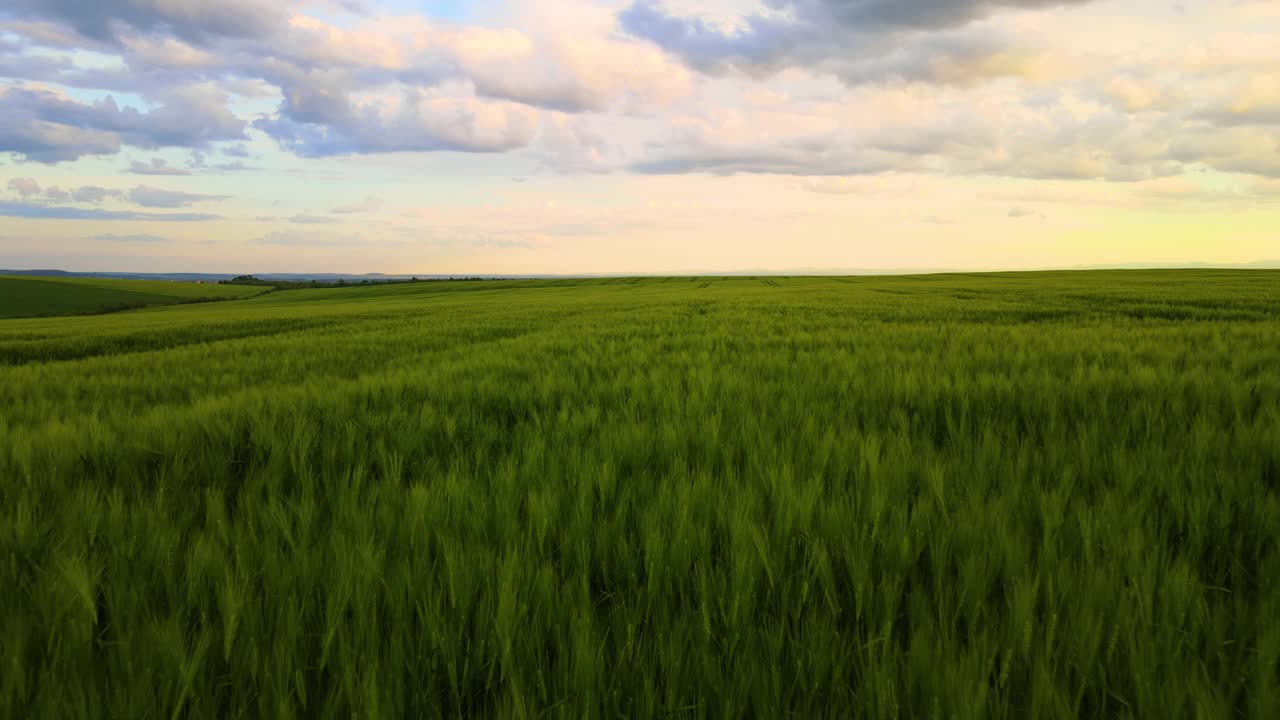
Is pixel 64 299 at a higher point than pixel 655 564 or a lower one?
higher

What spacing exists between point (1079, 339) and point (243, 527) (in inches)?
277

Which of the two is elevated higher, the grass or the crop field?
the grass

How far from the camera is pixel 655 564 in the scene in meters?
1.30

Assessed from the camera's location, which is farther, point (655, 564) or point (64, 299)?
point (64, 299)

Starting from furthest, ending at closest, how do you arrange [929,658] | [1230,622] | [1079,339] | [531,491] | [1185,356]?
1. [1079,339]
2. [1185,356]
3. [531,491]
4. [1230,622]
5. [929,658]

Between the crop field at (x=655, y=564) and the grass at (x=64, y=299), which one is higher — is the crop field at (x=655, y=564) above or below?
below

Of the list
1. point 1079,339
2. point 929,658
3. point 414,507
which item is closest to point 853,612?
point 929,658

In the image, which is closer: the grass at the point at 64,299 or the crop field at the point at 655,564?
the crop field at the point at 655,564

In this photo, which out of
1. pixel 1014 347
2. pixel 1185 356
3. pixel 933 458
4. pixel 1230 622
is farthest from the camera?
pixel 1014 347

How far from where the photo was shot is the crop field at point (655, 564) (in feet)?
3.15

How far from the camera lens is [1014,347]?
5102mm

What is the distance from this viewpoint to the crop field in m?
0.96

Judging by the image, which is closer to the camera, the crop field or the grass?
the crop field

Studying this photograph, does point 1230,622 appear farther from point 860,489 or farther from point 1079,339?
point 1079,339
